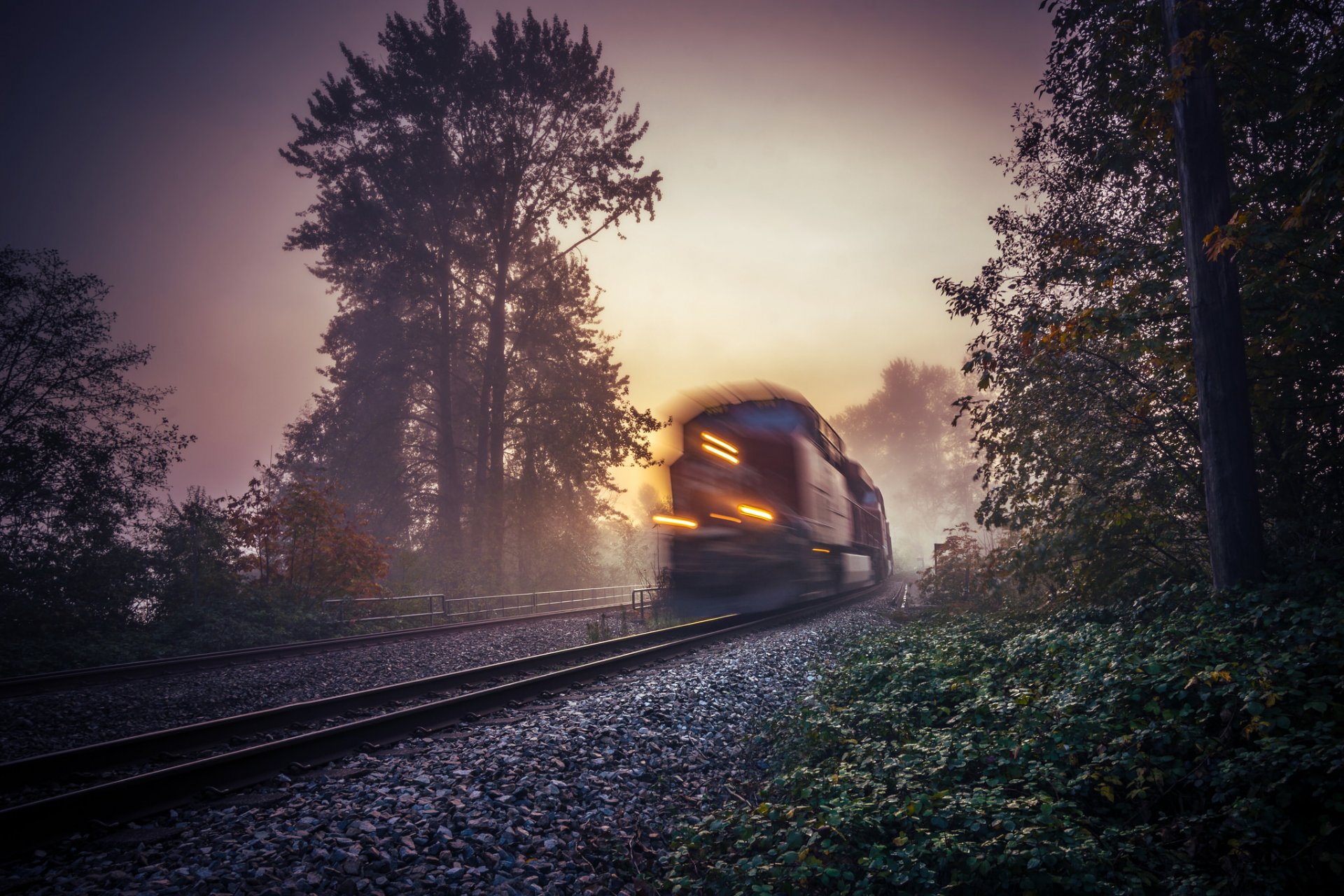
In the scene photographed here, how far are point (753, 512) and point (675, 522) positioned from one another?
6.18ft

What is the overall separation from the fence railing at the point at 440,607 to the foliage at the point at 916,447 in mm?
55882

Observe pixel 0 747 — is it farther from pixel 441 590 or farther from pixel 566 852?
pixel 441 590

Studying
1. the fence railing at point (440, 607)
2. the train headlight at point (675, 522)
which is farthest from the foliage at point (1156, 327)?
the fence railing at point (440, 607)

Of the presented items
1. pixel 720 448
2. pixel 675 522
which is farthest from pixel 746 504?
pixel 675 522

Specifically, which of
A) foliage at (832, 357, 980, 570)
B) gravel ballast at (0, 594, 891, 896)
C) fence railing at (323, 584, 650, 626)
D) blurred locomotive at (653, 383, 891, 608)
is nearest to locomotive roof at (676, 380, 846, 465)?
blurred locomotive at (653, 383, 891, 608)

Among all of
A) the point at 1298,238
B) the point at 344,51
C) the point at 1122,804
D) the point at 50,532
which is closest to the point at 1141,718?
the point at 1122,804

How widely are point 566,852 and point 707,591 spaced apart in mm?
10268

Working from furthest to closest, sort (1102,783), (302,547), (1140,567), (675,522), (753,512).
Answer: (302,547) < (675,522) < (753,512) < (1140,567) < (1102,783)

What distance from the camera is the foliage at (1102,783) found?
9.30 ft

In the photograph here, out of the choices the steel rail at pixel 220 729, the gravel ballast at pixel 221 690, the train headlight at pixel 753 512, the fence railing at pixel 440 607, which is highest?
the train headlight at pixel 753 512

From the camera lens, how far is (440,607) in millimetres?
19016

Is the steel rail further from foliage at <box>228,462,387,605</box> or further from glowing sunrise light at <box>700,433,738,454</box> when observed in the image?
foliage at <box>228,462,387,605</box>

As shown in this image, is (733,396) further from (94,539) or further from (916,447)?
(916,447)

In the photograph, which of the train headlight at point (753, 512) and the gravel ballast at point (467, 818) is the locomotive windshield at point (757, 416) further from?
the gravel ballast at point (467, 818)
